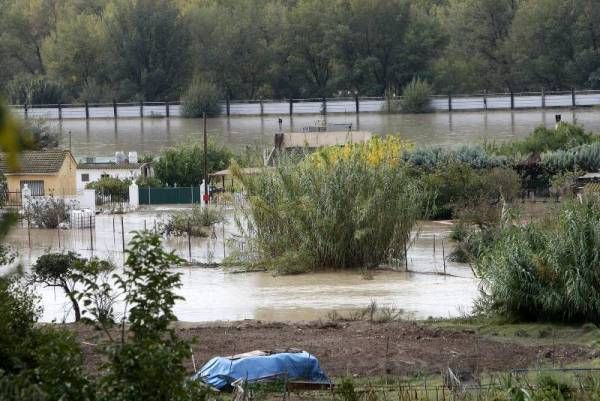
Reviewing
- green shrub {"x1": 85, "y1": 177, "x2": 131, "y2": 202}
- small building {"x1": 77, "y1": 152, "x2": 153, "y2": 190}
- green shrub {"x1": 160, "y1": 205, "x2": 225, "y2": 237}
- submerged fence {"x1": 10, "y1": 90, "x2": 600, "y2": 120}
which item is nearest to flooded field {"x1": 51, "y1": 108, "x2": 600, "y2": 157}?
submerged fence {"x1": 10, "y1": 90, "x2": 600, "y2": 120}

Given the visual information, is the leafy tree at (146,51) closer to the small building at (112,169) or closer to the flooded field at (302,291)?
the small building at (112,169)

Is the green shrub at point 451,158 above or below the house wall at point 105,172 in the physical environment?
above

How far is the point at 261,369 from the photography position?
1756 cm

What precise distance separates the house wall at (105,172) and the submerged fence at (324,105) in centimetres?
3895

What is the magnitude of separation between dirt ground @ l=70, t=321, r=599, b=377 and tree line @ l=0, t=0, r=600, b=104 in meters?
76.1

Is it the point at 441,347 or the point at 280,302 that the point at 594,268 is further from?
the point at 280,302

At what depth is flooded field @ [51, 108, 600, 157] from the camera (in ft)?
276

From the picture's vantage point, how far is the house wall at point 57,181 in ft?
162

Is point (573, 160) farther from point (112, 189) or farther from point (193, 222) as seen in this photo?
point (112, 189)

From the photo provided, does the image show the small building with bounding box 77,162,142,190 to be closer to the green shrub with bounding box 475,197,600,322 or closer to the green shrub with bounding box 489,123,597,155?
the green shrub with bounding box 489,123,597,155

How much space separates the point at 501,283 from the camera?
23531 mm

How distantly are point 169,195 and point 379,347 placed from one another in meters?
31.8

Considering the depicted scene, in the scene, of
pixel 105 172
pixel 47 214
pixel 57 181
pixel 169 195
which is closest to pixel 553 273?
pixel 47 214

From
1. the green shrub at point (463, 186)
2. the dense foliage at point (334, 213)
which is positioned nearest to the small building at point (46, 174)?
the green shrub at point (463, 186)
